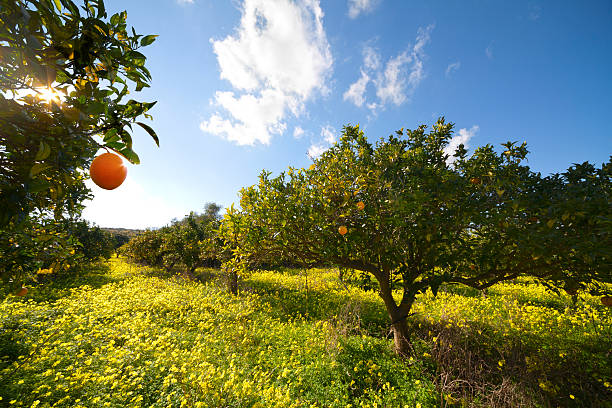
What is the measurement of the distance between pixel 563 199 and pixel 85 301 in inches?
481

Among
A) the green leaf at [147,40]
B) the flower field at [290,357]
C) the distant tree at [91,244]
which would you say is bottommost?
the flower field at [290,357]

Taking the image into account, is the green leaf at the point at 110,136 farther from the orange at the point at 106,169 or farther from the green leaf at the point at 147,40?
the green leaf at the point at 147,40

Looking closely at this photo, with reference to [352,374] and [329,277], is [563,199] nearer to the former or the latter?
[352,374]

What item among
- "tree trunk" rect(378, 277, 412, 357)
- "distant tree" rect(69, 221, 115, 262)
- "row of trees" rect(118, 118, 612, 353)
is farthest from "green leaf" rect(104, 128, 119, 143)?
"distant tree" rect(69, 221, 115, 262)

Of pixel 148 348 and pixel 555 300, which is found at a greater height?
pixel 555 300

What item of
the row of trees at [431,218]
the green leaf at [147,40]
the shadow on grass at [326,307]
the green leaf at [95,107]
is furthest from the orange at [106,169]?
the shadow on grass at [326,307]

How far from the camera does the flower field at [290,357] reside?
130 inches

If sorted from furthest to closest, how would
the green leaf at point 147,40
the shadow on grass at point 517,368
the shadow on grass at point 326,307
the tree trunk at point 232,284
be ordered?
the tree trunk at point 232,284
the shadow on grass at point 326,307
the shadow on grass at point 517,368
the green leaf at point 147,40

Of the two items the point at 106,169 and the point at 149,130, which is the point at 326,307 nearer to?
the point at 106,169

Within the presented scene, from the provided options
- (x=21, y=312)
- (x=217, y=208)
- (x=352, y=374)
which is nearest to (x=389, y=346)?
(x=352, y=374)

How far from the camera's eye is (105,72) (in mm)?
1323

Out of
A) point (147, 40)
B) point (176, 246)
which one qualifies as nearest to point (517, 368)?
point (147, 40)

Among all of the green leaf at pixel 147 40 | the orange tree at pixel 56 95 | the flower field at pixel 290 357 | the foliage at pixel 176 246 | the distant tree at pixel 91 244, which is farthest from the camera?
the foliage at pixel 176 246

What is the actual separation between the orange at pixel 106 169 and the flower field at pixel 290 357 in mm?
3051
